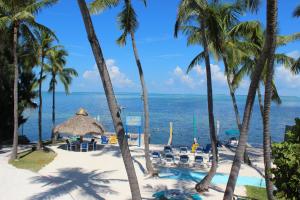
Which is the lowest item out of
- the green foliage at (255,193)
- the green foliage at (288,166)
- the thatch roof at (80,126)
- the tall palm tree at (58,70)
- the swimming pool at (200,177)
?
the green foliage at (255,193)

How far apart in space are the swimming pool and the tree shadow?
251 centimetres

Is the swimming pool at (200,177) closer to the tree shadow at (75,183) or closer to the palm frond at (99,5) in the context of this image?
the tree shadow at (75,183)

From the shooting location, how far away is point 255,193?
46.8ft

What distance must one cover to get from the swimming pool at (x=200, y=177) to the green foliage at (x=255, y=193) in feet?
2.16

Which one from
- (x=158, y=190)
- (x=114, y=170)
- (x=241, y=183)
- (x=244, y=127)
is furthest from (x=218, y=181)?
(x=244, y=127)

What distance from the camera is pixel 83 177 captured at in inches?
625

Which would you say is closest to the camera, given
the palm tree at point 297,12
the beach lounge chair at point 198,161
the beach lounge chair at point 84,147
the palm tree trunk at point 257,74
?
the palm tree trunk at point 257,74

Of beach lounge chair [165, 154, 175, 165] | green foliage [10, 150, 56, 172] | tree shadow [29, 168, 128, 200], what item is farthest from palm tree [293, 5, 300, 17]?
green foliage [10, 150, 56, 172]

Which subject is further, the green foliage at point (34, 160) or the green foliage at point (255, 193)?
the green foliage at point (34, 160)

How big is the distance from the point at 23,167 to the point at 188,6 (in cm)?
1087

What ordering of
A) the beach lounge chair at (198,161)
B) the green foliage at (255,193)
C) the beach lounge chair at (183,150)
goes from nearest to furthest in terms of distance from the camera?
1. the green foliage at (255,193)
2. the beach lounge chair at (198,161)
3. the beach lounge chair at (183,150)

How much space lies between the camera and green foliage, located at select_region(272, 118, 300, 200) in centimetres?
698

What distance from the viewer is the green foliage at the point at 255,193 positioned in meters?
13.8

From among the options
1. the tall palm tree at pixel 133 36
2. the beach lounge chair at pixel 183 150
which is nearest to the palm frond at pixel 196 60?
the tall palm tree at pixel 133 36
